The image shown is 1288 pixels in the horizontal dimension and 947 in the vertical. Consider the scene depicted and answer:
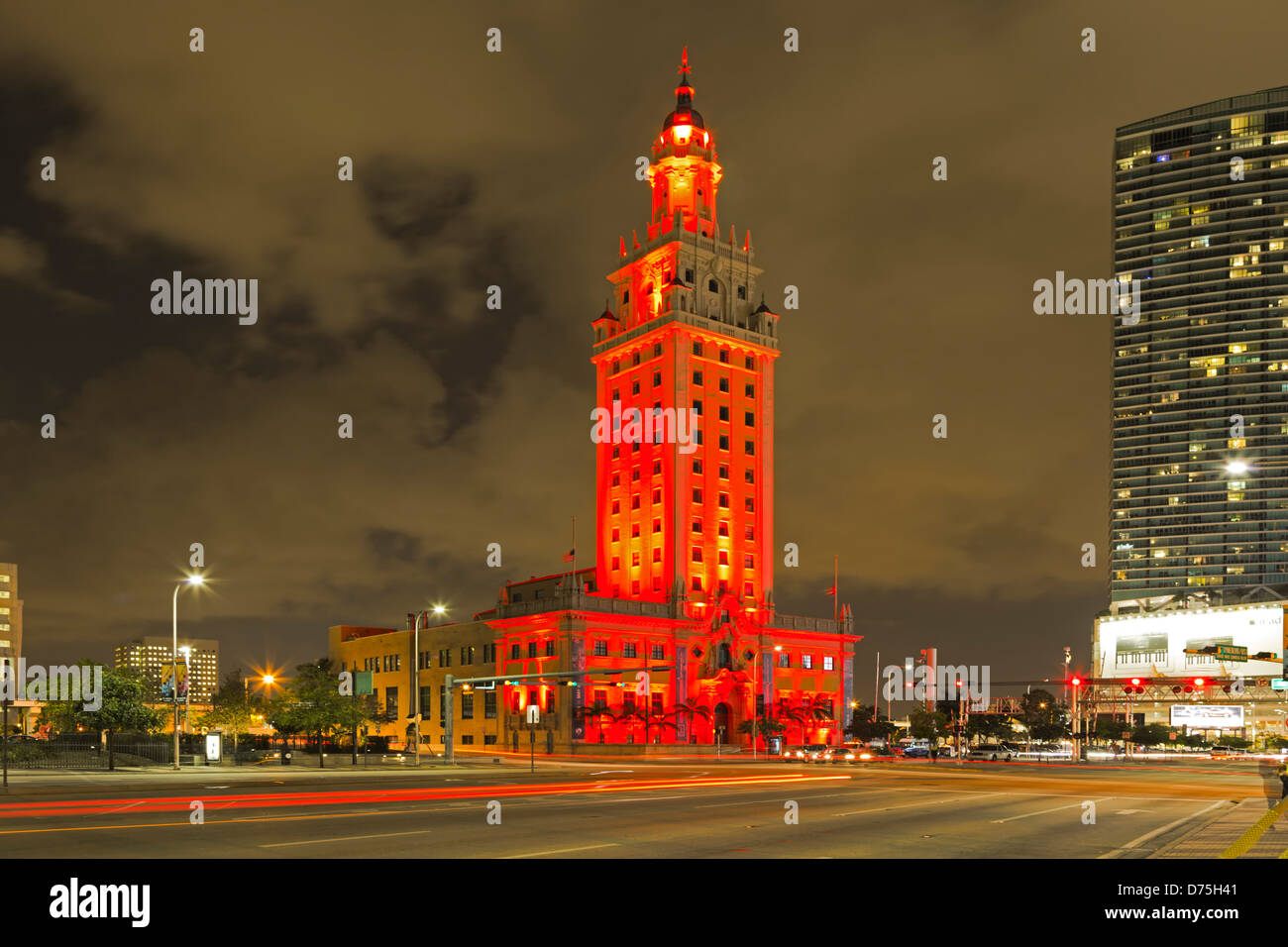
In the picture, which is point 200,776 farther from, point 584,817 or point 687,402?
point 687,402

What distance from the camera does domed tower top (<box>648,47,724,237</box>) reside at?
12144 cm

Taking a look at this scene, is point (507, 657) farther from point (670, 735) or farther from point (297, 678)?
point (297, 678)

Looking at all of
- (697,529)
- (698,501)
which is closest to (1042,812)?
(697,529)

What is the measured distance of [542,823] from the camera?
26359 millimetres

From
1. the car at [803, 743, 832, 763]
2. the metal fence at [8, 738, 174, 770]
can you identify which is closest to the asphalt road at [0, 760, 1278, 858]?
the metal fence at [8, 738, 174, 770]

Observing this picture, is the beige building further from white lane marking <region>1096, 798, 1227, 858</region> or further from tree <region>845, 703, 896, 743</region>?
white lane marking <region>1096, 798, 1227, 858</region>

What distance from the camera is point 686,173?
401ft

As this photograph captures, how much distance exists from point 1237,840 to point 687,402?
91.6m

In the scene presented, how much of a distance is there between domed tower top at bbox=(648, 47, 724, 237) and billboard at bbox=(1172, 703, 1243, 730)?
95271 millimetres

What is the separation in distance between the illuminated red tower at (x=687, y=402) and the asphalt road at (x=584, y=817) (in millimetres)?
59646

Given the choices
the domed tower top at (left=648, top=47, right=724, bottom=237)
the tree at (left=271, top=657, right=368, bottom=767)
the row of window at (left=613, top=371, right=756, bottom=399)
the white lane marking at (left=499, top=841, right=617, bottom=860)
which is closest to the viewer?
the white lane marking at (left=499, top=841, right=617, bottom=860)

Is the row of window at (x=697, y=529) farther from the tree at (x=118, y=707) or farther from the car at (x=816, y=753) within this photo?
the tree at (x=118, y=707)

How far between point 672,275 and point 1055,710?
97.6m
